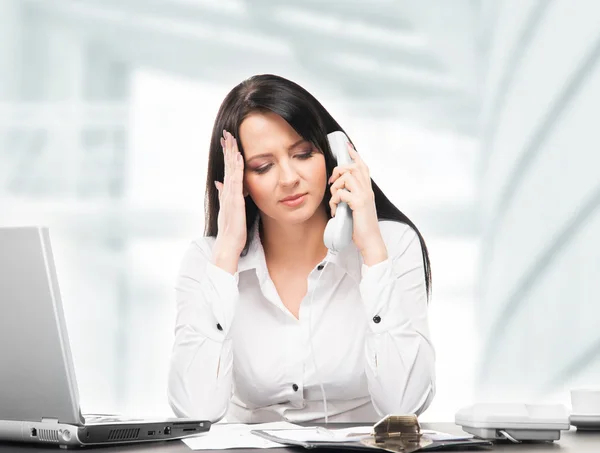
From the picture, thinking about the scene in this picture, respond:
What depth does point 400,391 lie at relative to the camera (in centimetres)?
170

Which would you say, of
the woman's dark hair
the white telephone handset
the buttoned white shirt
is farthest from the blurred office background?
the white telephone handset

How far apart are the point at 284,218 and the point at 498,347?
170 cm

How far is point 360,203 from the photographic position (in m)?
1.79

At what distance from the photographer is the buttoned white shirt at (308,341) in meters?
1.71

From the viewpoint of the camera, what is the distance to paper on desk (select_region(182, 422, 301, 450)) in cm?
104

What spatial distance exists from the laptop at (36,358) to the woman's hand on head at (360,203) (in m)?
0.83

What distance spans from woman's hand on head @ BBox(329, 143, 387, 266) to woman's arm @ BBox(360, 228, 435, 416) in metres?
0.04

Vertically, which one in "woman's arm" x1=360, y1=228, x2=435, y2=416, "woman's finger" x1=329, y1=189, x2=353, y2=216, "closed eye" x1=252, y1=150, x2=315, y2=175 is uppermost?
"closed eye" x1=252, y1=150, x2=315, y2=175

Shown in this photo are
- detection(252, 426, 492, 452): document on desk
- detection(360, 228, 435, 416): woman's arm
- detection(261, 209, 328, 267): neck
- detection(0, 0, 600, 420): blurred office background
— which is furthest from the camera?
detection(0, 0, 600, 420): blurred office background

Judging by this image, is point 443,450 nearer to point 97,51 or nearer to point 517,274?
point 517,274

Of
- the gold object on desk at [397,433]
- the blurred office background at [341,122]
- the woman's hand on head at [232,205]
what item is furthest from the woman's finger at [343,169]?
the blurred office background at [341,122]

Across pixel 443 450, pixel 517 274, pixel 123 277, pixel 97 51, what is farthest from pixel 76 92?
pixel 443 450

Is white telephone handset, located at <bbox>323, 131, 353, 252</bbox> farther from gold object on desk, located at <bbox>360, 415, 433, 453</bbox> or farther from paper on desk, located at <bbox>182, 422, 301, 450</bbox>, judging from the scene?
gold object on desk, located at <bbox>360, 415, 433, 453</bbox>

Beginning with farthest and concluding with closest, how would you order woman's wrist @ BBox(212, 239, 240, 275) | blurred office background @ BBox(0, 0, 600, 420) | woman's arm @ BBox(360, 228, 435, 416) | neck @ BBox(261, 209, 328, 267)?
blurred office background @ BBox(0, 0, 600, 420) → neck @ BBox(261, 209, 328, 267) → woman's wrist @ BBox(212, 239, 240, 275) → woman's arm @ BBox(360, 228, 435, 416)
